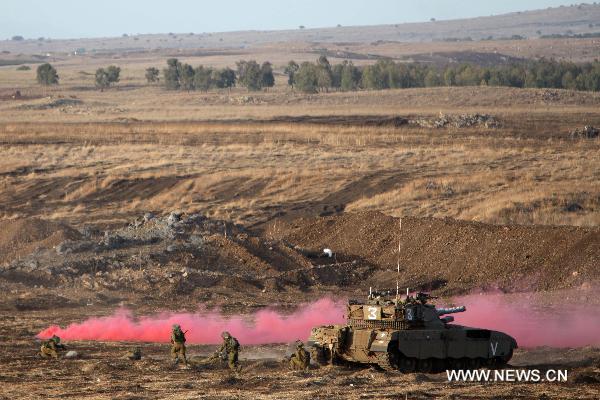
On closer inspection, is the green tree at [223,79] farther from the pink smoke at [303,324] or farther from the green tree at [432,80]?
the pink smoke at [303,324]

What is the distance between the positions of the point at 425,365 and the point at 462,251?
1687 centimetres

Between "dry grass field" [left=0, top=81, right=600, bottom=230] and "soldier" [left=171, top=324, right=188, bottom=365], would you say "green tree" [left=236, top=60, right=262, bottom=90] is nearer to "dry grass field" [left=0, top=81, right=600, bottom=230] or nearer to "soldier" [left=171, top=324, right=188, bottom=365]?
"dry grass field" [left=0, top=81, right=600, bottom=230]

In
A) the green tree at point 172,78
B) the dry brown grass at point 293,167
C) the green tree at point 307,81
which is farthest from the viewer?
→ the green tree at point 172,78

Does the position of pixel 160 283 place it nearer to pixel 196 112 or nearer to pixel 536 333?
pixel 536 333

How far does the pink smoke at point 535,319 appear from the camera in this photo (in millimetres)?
28516

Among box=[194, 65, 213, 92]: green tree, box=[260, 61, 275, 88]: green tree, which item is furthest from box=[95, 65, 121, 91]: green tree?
box=[260, 61, 275, 88]: green tree

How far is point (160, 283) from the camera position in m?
38.9

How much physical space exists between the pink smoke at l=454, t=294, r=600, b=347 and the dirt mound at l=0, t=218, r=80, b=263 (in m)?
17.0

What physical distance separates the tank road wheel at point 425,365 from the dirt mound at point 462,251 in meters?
12.4

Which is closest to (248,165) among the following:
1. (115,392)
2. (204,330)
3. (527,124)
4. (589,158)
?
(589,158)

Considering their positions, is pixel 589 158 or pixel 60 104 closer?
pixel 589 158

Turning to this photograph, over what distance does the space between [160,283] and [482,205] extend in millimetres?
17139

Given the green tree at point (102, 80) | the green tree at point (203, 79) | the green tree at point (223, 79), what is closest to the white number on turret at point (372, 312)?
the green tree at point (223, 79)

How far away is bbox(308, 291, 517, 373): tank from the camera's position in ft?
78.4
